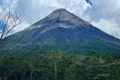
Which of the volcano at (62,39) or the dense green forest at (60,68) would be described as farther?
the volcano at (62,39)

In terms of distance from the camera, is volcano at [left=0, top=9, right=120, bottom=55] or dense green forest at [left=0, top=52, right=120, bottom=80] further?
volcano at [left=0, top=9, right=120, bottom=55]

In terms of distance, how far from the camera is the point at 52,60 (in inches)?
1470

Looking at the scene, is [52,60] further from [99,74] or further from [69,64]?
[99,74]

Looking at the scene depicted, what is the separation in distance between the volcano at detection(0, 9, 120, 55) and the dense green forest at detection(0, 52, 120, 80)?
5.87 m

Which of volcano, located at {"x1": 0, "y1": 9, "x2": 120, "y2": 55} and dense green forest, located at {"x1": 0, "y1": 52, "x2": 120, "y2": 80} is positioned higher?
volcano, located at {"x1": 0, "y1": 9, "x2": 120, "y2": 55}

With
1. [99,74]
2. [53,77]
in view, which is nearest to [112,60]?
A: [99,74]

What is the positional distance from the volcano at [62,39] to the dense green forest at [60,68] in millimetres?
5872

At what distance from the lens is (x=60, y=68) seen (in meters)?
34.5

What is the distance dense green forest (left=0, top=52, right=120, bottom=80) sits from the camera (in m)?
33.4

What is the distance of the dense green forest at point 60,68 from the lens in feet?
109

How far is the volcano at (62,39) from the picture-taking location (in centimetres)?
4566

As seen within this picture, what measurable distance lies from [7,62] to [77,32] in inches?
→ 743

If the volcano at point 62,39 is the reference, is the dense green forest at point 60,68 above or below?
below

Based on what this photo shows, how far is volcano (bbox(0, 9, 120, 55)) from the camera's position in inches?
1797
